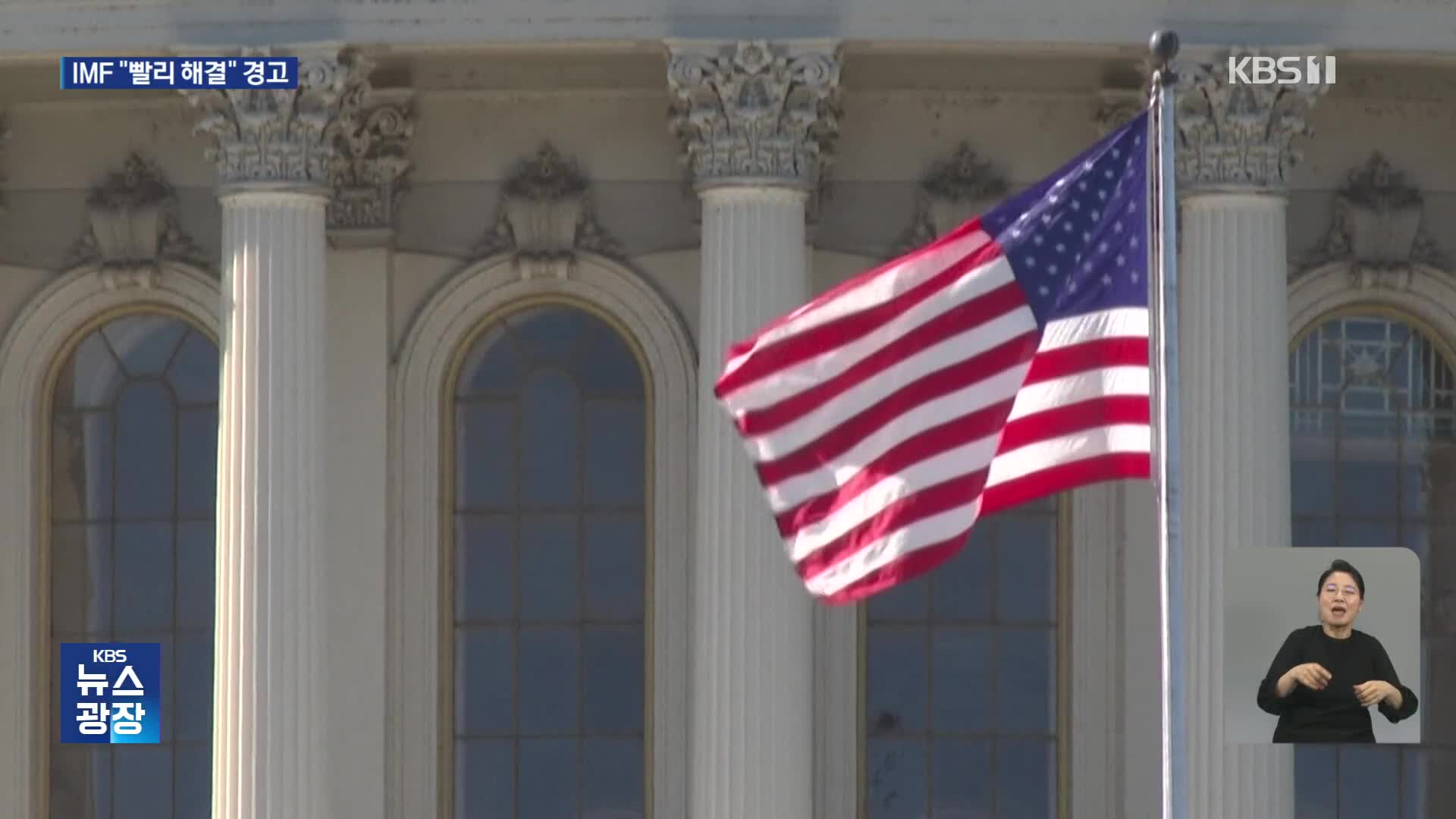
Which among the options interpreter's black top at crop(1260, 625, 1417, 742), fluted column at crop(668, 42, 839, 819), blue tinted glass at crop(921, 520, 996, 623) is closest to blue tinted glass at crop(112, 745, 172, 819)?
fluted column at crop(668, 42, 839, 819)

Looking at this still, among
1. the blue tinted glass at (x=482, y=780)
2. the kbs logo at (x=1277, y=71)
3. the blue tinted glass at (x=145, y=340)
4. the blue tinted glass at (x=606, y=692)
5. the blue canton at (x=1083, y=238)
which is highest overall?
the kbs logo at (x=1277, y=71)

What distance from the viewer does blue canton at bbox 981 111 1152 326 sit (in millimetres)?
21047

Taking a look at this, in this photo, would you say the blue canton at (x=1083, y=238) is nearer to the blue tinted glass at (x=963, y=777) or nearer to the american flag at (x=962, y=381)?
the american flag at (x=962, y=381)

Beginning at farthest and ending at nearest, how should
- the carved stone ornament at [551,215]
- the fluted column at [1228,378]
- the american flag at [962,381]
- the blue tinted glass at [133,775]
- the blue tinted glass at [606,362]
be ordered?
the blue tinted glass at [133,775], the blue tinted glass at [606,362], the carved stone ornament at [551,215], the fluted column at [1228,378], the american flag at [962,381]

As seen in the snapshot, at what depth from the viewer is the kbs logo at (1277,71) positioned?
29438mm

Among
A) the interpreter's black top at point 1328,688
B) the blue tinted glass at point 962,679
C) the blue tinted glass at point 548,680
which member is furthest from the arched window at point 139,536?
the interpreter's black top at point 1328,688

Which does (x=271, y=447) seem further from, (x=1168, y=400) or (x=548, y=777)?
(x=1168, y=400)

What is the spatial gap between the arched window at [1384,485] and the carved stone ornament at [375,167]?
8.06 m

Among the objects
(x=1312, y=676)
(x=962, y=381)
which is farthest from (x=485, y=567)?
(x=962, y=381)

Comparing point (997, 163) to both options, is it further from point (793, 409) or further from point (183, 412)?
point (793, 409)

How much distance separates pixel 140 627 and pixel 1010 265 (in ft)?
46.2

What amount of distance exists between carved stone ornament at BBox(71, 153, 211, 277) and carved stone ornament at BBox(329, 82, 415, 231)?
1528 millimetres

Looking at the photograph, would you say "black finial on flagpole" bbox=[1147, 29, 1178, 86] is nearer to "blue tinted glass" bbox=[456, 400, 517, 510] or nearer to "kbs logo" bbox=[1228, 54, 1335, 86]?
"kbs logo" bbox=[1228, 54, 1335, 86]

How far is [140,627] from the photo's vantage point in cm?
3312
